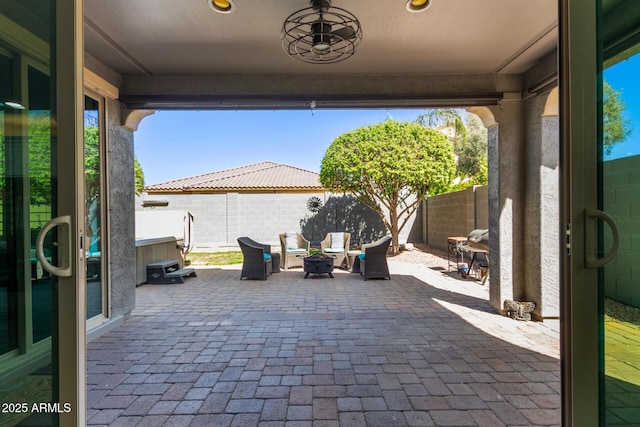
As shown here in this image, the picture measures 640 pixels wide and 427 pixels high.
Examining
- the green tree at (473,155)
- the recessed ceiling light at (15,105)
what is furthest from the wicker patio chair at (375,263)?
the green tree at (473,155)

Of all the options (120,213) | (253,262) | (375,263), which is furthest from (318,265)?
(120,213)

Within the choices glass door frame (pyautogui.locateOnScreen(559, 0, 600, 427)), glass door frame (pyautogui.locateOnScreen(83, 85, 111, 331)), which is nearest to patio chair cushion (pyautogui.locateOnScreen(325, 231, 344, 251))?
glass door frame (pyautogui.locateOnScreen(83, 85, 111, 331))

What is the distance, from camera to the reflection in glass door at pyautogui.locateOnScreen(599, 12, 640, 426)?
124cm

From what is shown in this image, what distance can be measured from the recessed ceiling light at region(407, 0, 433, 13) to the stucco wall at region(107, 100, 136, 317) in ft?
12.4

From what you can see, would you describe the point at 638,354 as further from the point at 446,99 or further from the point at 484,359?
the point at 446,99

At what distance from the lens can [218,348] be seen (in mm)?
3293

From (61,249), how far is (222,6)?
2.45 m

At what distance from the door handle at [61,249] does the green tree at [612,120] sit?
7.27 feet

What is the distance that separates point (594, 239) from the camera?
124 cm

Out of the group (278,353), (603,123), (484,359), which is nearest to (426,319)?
(484,359)

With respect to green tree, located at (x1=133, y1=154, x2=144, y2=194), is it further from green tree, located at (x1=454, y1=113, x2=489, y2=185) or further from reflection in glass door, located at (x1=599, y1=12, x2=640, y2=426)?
reflection in glass door, located at (x1=599, y1=12, x2=640, y2=426)

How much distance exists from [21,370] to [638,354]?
2.48 metres

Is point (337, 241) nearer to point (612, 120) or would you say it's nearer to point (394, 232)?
point (394, 232)

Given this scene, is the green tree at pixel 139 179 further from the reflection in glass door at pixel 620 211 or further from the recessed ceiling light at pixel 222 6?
the reflection in glass door at pixel 620 211
